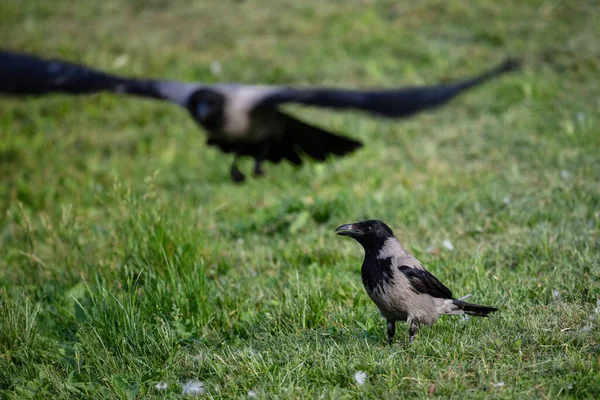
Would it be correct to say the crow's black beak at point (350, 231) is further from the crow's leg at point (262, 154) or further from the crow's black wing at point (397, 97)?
the crow's leg at point (262, 154)

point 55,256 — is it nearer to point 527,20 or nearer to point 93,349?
point 93,349

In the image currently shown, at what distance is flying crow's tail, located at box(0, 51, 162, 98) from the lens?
227 inches

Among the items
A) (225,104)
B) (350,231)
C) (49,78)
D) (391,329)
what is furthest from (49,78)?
(391,329)

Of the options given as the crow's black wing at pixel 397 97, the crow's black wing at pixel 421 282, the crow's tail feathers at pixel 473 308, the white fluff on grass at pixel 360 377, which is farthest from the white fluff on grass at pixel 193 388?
the crow's black wing at pixel 397 97

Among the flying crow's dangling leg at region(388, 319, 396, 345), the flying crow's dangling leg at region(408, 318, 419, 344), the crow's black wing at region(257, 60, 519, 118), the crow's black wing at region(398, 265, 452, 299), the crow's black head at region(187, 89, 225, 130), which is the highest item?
the crow's black wing at region(257, 60, 519, 118)

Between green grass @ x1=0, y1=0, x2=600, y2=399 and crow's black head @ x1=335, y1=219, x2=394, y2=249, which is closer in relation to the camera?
green grass @ x1=0, y1=0, x2=600, y2=399

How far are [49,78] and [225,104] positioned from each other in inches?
59.5

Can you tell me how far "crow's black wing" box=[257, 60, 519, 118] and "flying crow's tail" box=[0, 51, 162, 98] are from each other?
1.98m

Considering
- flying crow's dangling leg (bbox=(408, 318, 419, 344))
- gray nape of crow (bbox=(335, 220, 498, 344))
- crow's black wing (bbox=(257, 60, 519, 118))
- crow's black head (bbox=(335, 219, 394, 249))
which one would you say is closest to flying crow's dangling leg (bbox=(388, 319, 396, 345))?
gray nape of crow (bbox=(335, 220, 498, 344))

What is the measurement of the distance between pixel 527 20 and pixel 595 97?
2.74m

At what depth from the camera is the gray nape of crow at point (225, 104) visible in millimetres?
5820

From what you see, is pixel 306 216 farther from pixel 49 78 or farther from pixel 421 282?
pixel 49 78

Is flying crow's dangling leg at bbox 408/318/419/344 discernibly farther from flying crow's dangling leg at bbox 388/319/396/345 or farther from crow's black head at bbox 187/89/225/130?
crow's black head at bbox 187/89/225/130

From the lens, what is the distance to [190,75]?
30.2ft
